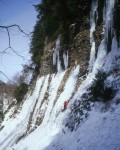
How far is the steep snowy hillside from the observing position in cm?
859

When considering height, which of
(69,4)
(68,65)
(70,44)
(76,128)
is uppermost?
(69,4)

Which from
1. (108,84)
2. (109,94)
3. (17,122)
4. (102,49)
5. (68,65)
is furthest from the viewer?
(17,122)

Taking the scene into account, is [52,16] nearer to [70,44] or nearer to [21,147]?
[70,44]

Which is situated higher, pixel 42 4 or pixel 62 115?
pixel 42 4

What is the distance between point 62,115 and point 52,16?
313 inches

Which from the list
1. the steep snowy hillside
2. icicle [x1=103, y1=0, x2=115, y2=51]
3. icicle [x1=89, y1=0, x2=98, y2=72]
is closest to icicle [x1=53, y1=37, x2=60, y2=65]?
the steep snowy hillside

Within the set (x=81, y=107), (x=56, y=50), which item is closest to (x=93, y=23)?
(x=56, y=50)

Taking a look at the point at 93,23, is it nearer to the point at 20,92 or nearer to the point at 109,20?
the point at 109,20

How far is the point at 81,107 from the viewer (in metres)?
11.2

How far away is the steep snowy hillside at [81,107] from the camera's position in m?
8.59

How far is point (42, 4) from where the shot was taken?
18.8m

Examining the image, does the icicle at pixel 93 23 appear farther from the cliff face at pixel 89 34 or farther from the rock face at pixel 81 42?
the rock face at pixel 81 42

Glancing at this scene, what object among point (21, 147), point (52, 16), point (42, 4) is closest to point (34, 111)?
point (21, 147)

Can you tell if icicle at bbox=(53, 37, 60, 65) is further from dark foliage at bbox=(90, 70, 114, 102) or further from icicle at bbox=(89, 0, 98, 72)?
dark foliage at bbox=(90, 70, 114, 102)
